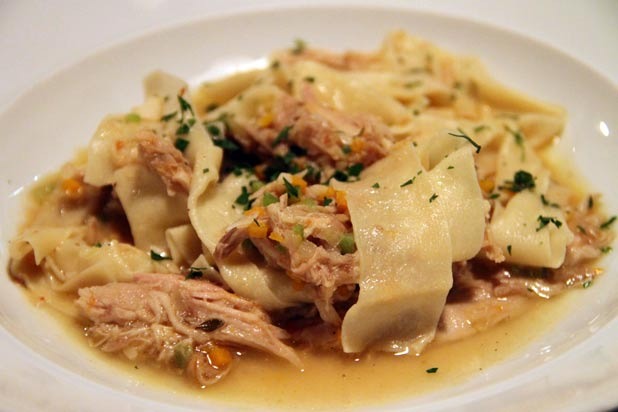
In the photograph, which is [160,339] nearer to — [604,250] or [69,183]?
[69,183]

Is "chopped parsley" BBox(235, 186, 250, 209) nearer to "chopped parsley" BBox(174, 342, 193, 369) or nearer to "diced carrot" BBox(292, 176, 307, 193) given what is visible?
"diced carrot" BBox(292, 176, 307, 193)

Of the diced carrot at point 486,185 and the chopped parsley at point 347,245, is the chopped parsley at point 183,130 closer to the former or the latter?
the chopped parsley at point 347,245

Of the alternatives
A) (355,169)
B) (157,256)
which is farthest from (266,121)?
(157,256)

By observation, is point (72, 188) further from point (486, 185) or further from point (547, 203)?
point (547, 203)

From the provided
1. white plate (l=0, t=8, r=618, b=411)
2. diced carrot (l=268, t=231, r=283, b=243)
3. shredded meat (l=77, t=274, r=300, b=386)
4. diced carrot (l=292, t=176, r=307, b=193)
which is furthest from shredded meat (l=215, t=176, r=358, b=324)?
white plate (l=0, t=8, r=618, b=411)

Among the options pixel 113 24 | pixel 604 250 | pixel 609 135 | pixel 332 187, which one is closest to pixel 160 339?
pixel 332 187
